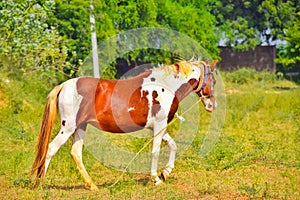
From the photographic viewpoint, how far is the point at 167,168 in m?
7.94

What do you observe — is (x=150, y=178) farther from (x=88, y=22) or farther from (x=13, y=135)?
(x=88, y=22)

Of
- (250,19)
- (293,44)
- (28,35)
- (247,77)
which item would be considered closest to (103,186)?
(28,35)

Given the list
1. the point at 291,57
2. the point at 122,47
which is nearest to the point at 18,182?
the point at 122,47

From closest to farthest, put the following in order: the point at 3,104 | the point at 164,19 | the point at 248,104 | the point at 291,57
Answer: the point at 3,104
the point at 248,104
the point at 164,19
the point at 291,57

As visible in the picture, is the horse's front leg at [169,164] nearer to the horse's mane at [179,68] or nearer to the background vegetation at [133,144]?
the background vegetation at [133,144]

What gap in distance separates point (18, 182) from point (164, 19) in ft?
65.9

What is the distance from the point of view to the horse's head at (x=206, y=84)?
8195mm

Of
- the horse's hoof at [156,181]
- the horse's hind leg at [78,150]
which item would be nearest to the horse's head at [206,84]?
the horse's hoof at [156,181]

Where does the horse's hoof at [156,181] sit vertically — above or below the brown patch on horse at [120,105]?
below

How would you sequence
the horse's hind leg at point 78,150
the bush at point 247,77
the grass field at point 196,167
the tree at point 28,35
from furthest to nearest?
the bush at point 247,77
the tree at point 28,35
the horse's hind leg at point 78,150
the grass field at point 196,167

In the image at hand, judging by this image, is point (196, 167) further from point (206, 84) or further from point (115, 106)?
point (115, 106)

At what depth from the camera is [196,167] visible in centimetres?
895

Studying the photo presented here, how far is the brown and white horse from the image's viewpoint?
24.6ft

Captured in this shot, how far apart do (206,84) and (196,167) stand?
1587 millimetres
